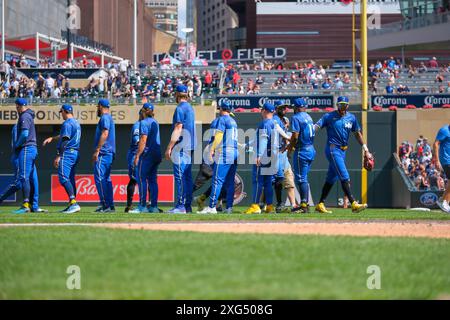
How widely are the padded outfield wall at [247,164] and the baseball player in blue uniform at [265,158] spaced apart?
1199 cm

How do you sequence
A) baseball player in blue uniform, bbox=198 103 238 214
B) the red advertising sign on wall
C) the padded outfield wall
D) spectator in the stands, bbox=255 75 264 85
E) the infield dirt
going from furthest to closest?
spectator in the stands, bbox=255 75 264 85
the padded outfield wall
the red advertising sign on wall
baseball player in blue uniform, bbox=198 103 238 214
the infield dirt

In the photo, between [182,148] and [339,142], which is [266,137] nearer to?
[339,142]

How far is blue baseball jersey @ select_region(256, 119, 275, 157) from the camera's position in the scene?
1568 centimetres

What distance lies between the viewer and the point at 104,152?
16.0 m

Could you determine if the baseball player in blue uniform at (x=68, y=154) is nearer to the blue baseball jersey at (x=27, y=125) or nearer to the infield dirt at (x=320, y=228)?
the blue baseball jersey at (x=27, y=125)

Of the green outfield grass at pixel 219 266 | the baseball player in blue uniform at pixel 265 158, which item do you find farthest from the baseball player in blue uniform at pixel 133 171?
the green outfield grass at pixel 219 266

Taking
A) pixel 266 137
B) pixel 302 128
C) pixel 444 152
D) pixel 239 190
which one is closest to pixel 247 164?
pixel 239 190

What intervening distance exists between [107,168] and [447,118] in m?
16.2

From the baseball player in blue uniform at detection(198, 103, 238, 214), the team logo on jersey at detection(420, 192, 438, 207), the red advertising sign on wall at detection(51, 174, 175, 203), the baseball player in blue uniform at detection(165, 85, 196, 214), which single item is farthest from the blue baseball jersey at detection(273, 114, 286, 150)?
the red advertising sign on wall at detection(51, 174, 175, 203)

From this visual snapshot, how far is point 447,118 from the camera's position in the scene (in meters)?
29.2

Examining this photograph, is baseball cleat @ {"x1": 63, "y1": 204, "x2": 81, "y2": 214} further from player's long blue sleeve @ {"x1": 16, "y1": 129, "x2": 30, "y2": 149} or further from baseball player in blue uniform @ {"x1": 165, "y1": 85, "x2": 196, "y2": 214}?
baseball player in blue uniform @ {"x1": 165, "y1": 85, "x2": 196, "y2": 214}

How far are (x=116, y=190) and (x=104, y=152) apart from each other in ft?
38.2

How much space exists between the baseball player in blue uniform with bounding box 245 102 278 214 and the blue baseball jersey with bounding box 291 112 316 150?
1.26 ft
